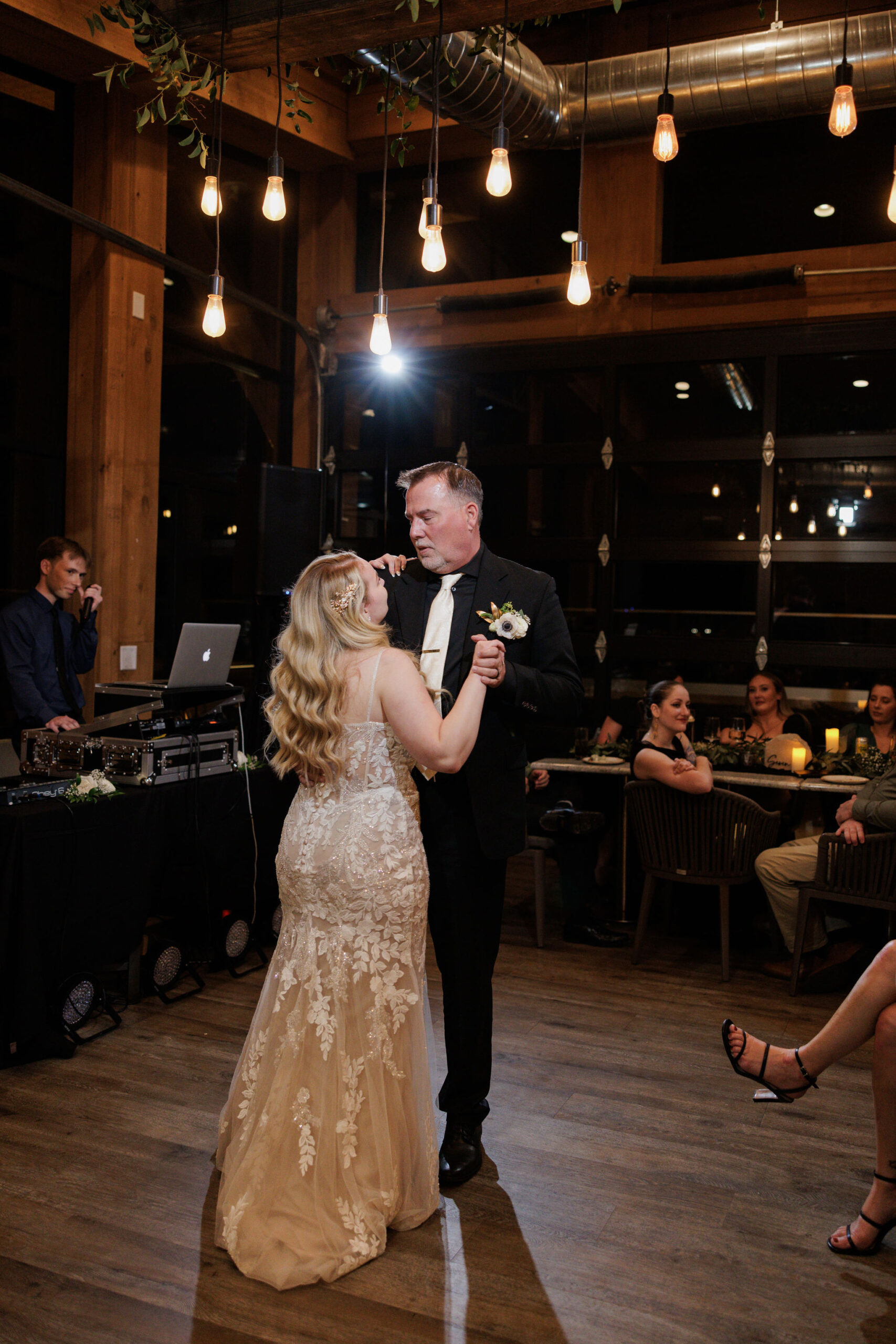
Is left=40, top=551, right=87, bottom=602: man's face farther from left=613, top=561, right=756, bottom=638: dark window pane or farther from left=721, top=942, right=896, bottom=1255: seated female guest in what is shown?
left=721, top=942, right=896, bottom=1255: seated female guest

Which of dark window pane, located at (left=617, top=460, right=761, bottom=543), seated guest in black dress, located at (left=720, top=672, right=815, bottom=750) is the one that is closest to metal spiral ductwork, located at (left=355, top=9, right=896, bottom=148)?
dark window pane, located at (left=617, top=460, right=761, bottom=543)

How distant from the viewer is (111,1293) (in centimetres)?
229

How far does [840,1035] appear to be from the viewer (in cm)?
267

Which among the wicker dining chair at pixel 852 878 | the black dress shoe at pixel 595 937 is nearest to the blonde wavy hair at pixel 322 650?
the wicker dining chair at pixel 852 878

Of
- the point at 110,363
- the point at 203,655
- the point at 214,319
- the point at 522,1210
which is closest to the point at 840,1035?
the point at 522,1210

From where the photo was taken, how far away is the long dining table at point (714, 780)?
4.87 meters

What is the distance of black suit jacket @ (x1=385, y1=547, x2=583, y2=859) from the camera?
277 centimetres

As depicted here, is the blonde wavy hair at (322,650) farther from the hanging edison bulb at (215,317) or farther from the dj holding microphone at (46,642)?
the dj holding microphone at (46,642)

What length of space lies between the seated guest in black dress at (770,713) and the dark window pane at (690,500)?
1188mm

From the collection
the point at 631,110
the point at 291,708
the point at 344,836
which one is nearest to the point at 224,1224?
the point at 344,836

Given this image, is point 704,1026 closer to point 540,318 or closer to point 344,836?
point 344,836

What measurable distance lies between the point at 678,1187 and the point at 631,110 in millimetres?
5273

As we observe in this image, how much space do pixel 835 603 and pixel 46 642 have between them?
4665mm

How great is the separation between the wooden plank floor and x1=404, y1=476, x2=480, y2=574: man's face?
5.50 ft
